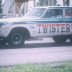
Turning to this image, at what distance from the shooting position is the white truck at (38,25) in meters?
14.6

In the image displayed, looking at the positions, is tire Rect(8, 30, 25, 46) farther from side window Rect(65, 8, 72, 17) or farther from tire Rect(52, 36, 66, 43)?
side window Rect(65, 8, 72, 17)

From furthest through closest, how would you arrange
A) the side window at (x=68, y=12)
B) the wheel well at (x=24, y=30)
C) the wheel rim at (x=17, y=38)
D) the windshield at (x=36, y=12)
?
the side window at (x=68, y=12) < the windshield at (x=36, y=12) < the wheel rim at (x=17, y=38) < the wheel well at (x=24, y=30)

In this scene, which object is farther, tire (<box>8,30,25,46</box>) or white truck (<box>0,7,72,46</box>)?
tire (<box>8,30,25,46</box>)

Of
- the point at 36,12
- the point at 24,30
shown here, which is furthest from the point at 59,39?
the point at 24,30

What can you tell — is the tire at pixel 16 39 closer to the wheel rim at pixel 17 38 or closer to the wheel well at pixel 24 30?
the wheel rim at pixel 17 38

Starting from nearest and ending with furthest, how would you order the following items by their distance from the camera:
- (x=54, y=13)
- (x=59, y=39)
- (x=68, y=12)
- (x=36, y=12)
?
(x=36, y=12) < (x=54, y=13) < (x=68, y=12) < (x=59, y=39)

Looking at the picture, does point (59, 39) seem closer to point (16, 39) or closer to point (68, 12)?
point (68, 12)

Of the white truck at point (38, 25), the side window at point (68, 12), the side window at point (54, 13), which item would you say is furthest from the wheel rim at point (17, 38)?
the side window at point (68, 12)

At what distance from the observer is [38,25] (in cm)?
1483

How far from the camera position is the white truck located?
14.6 meters

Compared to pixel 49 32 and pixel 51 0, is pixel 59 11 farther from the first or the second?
pixel 51 0

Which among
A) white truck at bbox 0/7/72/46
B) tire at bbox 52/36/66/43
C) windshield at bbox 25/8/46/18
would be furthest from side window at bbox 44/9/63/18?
tire at bbox 52/36/66/43

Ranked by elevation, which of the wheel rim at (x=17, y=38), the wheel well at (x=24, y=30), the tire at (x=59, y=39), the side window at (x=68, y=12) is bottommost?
the tire at (x=59, y=39)

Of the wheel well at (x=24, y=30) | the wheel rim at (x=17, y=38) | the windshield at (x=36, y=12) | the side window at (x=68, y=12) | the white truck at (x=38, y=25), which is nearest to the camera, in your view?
the white truck at (x=38, y=25)
